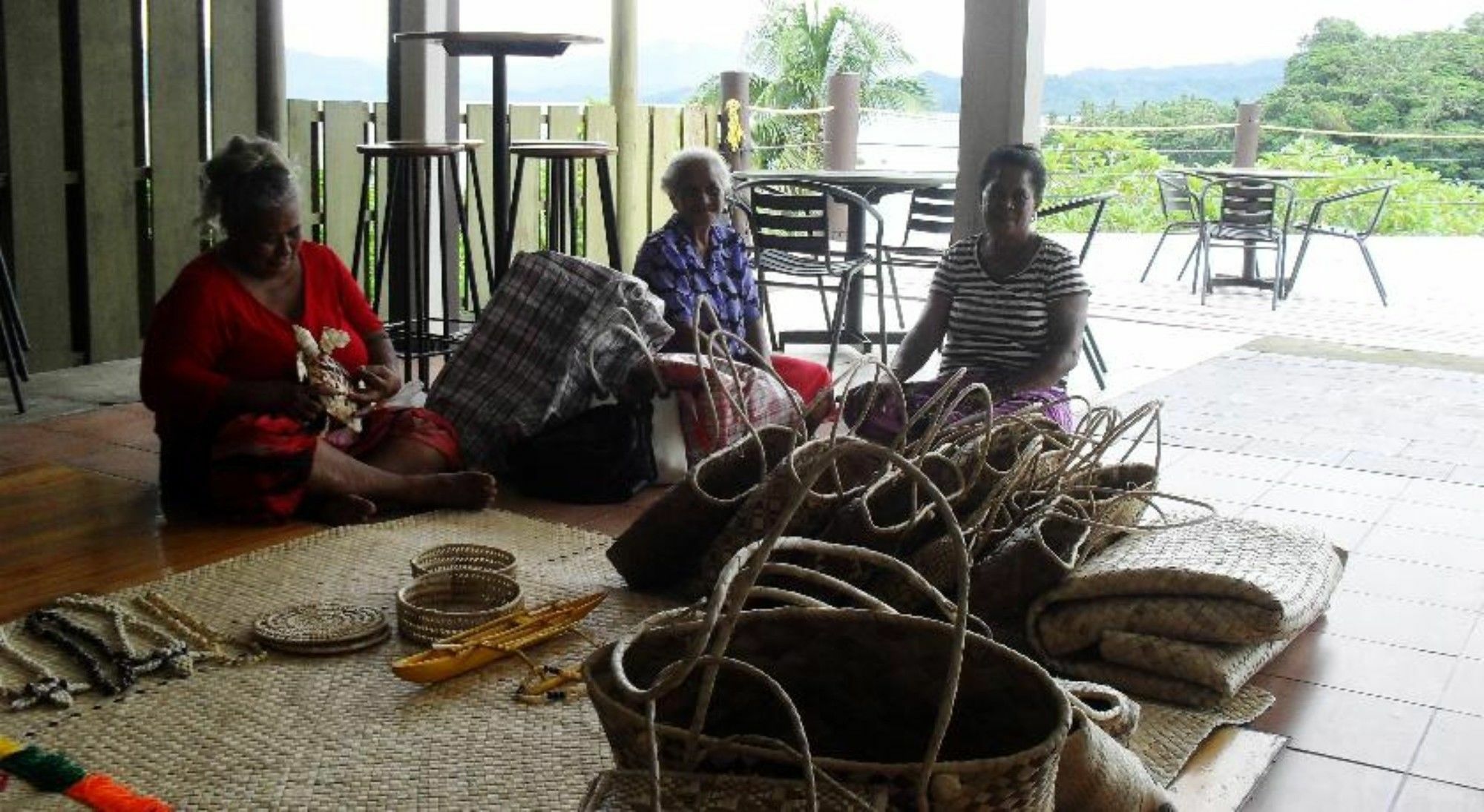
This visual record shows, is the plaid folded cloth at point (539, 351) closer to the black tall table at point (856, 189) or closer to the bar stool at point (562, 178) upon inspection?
the bar stool at point (562, 178)

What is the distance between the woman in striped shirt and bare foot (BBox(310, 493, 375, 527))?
1.27 metres

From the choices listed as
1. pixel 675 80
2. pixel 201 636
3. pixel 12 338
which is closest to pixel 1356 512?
pixel 201 636

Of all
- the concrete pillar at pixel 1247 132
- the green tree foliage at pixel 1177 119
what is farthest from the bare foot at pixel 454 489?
the green tree foliage at pixel 1177 119

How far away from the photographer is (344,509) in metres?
A: 3.42

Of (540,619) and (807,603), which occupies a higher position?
(807,603)

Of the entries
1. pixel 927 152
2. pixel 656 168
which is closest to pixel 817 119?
pixel 927 152

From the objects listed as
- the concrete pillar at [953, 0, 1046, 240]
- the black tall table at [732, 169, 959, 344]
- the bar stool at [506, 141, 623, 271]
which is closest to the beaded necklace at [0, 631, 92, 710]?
the bar stool at [506, 141, 623, 271]

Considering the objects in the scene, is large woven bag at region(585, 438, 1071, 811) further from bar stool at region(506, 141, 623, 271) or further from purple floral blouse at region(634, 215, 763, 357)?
bar stool at region(506, 141, 623, 271)

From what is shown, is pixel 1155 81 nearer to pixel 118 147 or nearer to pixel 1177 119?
pixel 1177 119

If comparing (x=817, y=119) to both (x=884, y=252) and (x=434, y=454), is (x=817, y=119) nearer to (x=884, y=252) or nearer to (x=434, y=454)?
(x=884, y=252)

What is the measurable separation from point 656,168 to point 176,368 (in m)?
4.35

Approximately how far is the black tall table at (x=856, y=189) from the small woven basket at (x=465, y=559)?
2.93 m

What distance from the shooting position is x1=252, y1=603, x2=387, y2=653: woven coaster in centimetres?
259

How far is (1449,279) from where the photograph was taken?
8.91 m
